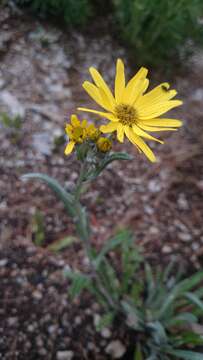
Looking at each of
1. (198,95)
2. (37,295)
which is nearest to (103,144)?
(37,295)

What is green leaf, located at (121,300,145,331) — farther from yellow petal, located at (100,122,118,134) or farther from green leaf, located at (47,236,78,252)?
yellow petal, located at (100,122,118,134)

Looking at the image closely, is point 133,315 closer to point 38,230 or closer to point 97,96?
point 38,230

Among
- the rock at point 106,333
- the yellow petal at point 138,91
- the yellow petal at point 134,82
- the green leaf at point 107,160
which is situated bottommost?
the rock at point 106,333

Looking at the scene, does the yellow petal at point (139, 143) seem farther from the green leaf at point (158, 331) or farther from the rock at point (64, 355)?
the rock at point (64, 355)

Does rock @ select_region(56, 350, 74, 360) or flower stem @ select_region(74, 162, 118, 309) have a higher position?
flower stem @ select_region(74, 162, 118, 309)

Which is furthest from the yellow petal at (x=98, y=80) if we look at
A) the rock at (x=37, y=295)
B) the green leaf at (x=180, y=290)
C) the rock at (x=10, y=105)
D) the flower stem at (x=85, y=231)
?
the rock at (x=10, y=105)

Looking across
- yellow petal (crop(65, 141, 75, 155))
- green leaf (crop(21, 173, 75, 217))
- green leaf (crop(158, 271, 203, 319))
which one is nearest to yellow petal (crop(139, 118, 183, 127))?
yellow petal (crop(65, 141, 75, 155))
